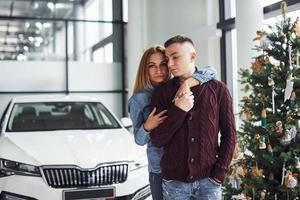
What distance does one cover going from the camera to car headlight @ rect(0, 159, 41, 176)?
3.15 metres

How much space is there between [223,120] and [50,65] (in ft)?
21.4

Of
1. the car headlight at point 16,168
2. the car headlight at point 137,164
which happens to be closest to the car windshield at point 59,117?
the car headlight at point 16,168

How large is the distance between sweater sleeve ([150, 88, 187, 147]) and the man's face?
0.14 metres

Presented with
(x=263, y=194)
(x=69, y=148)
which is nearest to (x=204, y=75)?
(x=263, y=194)

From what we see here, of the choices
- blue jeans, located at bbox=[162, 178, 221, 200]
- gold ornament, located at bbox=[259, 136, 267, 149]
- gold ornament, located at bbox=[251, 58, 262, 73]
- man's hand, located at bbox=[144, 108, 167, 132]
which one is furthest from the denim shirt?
gold ornament, located at bbox=[251, 58, 262, 73]

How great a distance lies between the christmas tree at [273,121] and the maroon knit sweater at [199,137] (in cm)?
97

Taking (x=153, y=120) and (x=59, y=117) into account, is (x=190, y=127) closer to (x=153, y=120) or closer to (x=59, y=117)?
(x=153, y=120)

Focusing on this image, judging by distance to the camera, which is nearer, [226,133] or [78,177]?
[226,133]

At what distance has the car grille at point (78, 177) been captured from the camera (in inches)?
123

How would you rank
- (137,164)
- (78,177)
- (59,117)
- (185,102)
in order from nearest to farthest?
1. (185,102)
2. (78,177)
3. (137,164)
4. (59,117)

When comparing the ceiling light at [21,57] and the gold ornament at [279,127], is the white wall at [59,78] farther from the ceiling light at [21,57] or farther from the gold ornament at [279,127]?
the gold ornament at [279,127]

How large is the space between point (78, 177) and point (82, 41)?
545 centimetres

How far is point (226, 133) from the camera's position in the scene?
5.98 ft

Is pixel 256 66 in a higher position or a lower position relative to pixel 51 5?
lower
